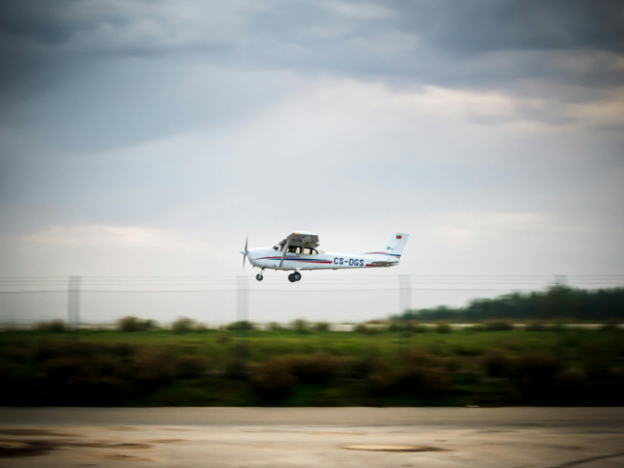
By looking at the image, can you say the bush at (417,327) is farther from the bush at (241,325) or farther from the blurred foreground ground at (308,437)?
the bush at (241,325)

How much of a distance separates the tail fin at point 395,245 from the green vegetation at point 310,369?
2677 cm

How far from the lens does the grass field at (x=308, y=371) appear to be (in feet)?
43.8

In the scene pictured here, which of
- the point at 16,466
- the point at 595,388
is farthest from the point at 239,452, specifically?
the point at 595,388

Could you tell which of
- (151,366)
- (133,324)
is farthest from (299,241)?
(151,366)

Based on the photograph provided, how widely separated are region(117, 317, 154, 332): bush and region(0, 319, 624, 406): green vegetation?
3.5 inches

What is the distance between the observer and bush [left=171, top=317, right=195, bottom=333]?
51.3 ft

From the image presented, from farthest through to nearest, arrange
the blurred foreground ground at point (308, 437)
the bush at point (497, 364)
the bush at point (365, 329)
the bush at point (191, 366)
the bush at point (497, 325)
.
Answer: the bush at point (365, 329), the bush at point (497, 325), the bush at point (497, 364), the bush at point (191, 366), the blurred foreground ground at point (308, 437)

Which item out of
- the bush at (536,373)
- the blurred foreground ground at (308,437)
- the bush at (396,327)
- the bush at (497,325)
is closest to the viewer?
the blurred foreground ground at (308,437)

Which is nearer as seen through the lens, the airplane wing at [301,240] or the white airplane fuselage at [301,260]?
the airplane wing at [301,240]

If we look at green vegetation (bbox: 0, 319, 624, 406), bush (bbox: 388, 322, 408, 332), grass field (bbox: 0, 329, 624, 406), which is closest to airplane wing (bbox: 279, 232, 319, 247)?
green vegetation (bbox: 0, 319, 624, 406)

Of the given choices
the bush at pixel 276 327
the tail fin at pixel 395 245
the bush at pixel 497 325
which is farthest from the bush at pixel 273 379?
the tail fin at pixel 395 245

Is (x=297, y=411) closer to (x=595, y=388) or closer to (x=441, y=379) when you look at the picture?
(x=441, y=379)

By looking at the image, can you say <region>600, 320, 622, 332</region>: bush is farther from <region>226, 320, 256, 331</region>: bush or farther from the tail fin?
the tail fin

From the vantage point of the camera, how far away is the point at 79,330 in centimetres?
1489
